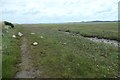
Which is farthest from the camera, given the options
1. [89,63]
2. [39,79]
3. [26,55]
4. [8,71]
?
[26,55]

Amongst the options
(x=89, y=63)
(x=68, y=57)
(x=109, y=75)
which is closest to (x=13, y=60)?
(x=68, y=57)

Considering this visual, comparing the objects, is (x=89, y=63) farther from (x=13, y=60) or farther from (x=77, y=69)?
(x=13, y=60)

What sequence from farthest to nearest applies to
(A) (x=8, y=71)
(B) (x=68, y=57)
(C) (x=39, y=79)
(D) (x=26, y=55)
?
(D) (x=26, y=55) → (B) (x=68, y=57) → (A) (x=8, y=71) → (C) (x=39, y=79)

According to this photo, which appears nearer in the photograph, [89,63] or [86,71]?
[86,71]

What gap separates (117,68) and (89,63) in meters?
2.93

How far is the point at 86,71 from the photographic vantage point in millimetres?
24344

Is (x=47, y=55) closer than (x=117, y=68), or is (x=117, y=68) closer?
(x=117, y=68)

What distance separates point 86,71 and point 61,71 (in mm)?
2306

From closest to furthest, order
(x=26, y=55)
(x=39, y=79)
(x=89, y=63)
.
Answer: (x=39, y=79)
(x=89, y=63)
(x=26, y=55)

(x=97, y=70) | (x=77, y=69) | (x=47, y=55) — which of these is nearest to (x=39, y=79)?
(x=77, y=69)

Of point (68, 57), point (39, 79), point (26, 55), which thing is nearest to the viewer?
point (39, 79)

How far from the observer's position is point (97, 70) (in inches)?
981

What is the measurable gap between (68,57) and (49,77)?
6638 mm

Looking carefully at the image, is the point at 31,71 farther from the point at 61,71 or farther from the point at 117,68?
the point at 117,68
